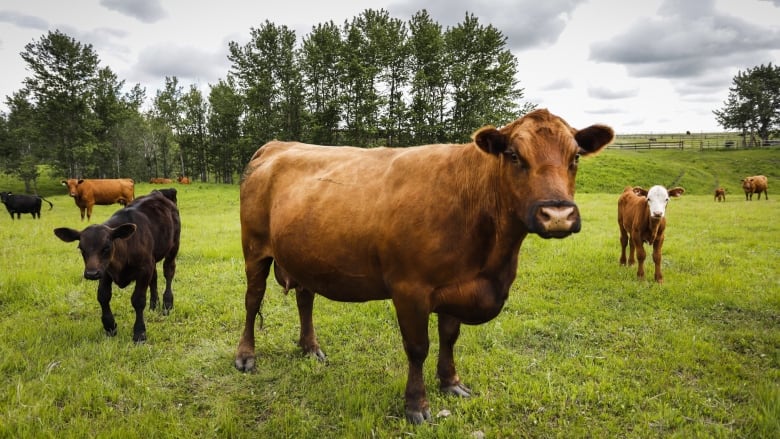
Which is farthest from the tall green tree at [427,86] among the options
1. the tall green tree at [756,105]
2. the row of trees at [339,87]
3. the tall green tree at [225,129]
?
the tall green tree at [756,105]

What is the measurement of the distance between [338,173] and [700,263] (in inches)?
377

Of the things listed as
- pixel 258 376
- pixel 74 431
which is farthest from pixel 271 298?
pixel 74 431

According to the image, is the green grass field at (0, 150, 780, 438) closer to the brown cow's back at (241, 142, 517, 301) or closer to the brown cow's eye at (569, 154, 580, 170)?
the brown cow's back at (241, 142, 517, 301)

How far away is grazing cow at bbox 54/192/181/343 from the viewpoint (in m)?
5.18

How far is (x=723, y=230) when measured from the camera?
13742 millimetres

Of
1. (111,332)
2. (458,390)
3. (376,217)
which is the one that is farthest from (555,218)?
(111,332)

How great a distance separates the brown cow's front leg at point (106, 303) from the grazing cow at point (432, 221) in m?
2.81

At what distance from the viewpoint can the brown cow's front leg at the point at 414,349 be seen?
3511 mm

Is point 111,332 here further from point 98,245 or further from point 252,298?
point 252,298

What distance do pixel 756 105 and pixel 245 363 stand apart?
88713mm

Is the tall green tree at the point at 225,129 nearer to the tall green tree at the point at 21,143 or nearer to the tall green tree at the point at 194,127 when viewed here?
the tall green tree at the point at 194,127

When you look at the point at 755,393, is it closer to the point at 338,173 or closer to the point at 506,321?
the point at 506,321

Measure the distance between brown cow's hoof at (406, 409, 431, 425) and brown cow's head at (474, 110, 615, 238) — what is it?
2.13 metres

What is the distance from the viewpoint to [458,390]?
417 cm
